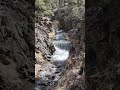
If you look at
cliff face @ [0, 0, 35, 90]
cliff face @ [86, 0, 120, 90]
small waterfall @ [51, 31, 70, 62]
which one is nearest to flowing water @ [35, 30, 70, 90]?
small waterfall @ [51, 31, 70, 62]

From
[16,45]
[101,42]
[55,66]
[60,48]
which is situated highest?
[101,42]

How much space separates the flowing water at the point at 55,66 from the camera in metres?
10.4

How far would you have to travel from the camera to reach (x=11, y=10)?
6949 millimetres

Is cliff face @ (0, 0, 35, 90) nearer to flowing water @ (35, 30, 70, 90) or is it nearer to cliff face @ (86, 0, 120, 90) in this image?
cliff face @ (86, 0, 120, 90)

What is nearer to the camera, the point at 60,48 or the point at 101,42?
the point at 101,42

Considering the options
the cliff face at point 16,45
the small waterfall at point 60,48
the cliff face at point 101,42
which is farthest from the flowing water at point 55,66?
the cliff face at point 101,42

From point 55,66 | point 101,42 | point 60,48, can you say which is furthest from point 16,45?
point 60,48

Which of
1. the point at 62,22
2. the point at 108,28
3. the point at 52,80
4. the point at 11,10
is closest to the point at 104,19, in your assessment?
the point at 108,28

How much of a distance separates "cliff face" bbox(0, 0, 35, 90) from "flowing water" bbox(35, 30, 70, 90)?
3.73 metres

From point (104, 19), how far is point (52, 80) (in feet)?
17.7

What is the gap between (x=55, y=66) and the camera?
13016 millimetres

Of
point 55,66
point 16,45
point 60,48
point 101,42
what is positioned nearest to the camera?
point 101,42

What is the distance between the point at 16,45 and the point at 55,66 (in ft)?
22.7

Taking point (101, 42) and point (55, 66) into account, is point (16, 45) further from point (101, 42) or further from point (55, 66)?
point (55, 66)
